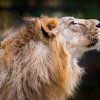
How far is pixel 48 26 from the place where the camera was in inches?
190

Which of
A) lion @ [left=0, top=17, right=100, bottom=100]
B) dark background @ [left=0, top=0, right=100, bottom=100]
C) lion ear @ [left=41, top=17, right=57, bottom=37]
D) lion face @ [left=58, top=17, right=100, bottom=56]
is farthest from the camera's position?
dark background @ [left=0, top=0, right=100, bottom=100]

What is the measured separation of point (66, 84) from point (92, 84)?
416cm

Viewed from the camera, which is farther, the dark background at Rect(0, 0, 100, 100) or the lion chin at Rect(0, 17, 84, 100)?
the dark background at Rect(0, 0, 100, 100)

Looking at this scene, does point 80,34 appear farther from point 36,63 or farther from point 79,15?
point 79,15

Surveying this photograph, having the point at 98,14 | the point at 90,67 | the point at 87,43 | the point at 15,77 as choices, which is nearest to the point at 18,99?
the point at 15,77

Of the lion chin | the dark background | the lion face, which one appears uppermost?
the dark background

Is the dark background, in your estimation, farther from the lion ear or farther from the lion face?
the lion ear

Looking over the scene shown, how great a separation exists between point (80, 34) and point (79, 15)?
4.38m

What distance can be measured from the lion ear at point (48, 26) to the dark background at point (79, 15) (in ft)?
10.8

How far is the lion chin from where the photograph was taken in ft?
15.1

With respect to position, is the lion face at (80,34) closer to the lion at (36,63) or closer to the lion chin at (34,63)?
the lion at (36,63)

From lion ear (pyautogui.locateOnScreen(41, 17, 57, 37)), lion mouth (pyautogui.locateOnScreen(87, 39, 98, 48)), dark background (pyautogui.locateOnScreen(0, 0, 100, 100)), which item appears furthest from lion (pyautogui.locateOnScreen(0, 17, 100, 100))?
Result: dark background (pyautogui.locateOnScreen(0, 0, 100, 100))

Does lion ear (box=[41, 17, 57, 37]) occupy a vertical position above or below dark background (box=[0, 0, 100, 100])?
below

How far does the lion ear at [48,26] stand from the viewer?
472cm
